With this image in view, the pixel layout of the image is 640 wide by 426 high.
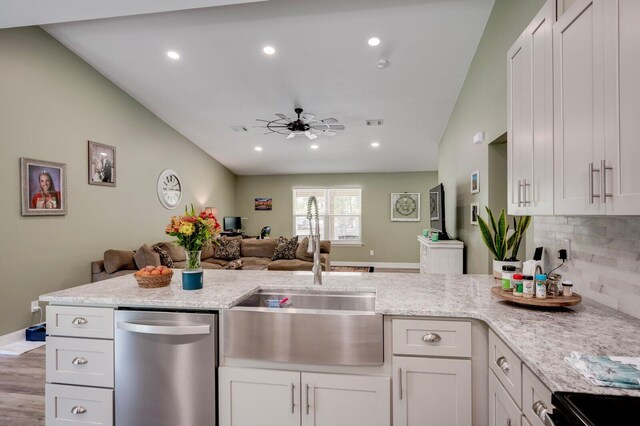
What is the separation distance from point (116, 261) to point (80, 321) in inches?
124

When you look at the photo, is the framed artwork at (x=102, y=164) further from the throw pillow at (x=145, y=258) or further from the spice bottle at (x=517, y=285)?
the spice bottle at (x=517, y=285)

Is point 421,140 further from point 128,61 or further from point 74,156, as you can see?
point 74,156

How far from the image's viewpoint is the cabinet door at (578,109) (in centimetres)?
110

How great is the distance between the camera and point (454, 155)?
207 inches

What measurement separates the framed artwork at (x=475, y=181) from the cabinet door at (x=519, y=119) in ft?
6.87

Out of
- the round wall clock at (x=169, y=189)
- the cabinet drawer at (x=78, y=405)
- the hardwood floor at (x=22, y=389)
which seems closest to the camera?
the cabinet drawer at (x=78, y=405)

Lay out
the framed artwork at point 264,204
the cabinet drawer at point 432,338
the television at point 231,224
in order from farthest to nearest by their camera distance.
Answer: the framed artwork at point 264,204
the television at point 231,224
the cabinet drawer at point 432,338

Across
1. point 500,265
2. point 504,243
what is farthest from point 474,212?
point 500,265

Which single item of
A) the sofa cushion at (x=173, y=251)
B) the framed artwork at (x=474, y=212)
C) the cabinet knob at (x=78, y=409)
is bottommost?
the cabinet knob at (x=78, y=409)

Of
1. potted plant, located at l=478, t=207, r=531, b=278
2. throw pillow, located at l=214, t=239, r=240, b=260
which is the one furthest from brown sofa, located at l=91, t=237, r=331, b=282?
potted plant, located at l=478, t=207, r=531, b=278

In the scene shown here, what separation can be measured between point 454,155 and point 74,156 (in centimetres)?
549

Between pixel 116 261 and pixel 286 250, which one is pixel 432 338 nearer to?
pixel 116 261

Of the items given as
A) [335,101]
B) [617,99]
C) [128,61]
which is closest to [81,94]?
[128,61]

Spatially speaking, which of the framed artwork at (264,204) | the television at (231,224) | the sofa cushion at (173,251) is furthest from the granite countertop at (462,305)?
the framed artwork at (264,204)
